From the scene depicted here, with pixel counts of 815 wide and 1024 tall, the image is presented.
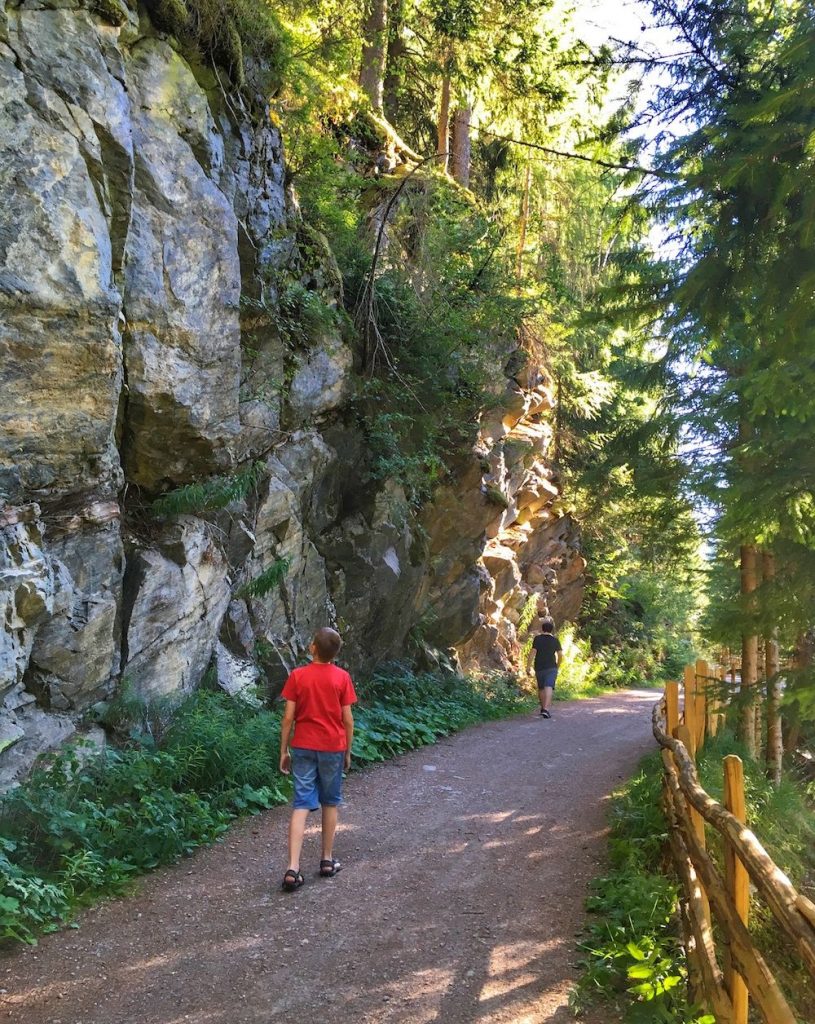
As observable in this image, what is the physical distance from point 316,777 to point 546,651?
10180mm

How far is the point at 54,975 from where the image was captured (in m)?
3.83

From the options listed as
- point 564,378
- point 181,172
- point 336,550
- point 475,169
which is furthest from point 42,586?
point 475,169

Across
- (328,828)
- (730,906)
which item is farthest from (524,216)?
(730,906)

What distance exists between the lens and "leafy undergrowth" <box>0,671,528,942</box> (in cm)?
455

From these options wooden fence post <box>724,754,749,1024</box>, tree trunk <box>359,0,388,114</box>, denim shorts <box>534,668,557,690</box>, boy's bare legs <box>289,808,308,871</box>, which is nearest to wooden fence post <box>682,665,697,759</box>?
wooden fence post <box>724,754,749,1024</box>

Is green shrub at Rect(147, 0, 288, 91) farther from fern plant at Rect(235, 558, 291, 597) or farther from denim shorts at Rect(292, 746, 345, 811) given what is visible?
denim shorts at Rect(292, 746, 345, 811)

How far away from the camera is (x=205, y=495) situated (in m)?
7.64

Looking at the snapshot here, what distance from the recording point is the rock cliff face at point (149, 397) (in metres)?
5.68

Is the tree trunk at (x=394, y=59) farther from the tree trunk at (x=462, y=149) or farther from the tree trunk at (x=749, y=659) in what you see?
the tree trunk at (x=749, y=659)

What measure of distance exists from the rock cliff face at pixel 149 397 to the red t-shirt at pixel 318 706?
210 centimetres

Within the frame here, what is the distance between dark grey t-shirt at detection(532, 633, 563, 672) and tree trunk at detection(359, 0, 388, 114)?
11215 mm

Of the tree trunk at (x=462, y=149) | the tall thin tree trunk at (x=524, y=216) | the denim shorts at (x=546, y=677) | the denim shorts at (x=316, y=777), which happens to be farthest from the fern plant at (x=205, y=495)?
the tree trunk at (x=462, y=149)

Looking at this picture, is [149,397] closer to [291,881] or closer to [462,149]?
[291,881]

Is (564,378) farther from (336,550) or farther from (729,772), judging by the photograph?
(729,772)
